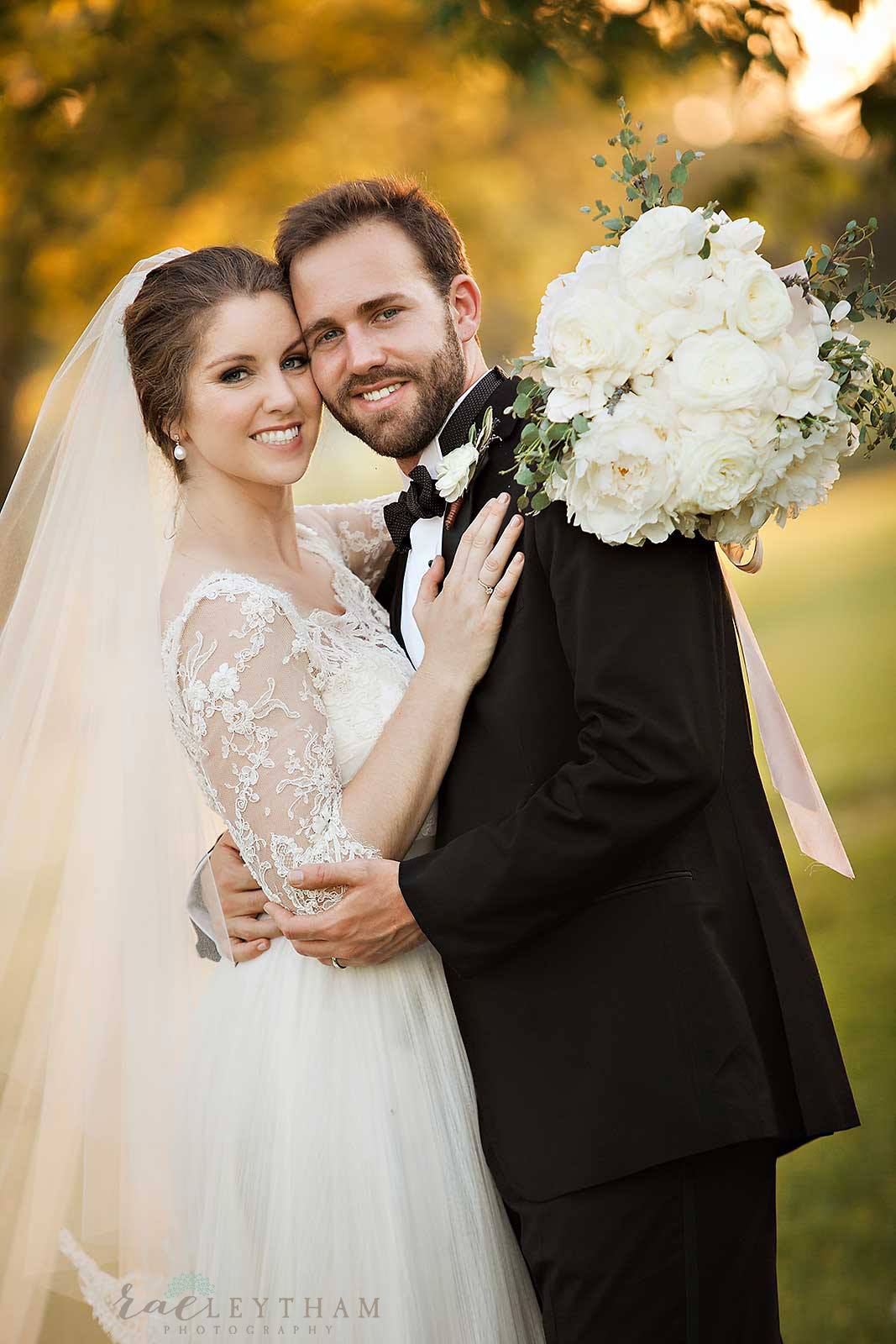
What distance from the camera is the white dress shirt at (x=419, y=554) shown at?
277 cm

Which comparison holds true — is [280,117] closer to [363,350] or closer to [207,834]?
[363,350]

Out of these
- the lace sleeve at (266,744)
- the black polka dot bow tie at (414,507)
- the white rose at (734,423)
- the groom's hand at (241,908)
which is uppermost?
the black polka dot bow tie at (414,507)

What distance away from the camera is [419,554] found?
2.85m

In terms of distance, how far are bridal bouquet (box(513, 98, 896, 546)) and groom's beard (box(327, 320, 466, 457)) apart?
0.70 m

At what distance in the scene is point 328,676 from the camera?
8.54 ft

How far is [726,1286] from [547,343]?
1718 mm

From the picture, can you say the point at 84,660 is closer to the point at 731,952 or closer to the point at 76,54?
the point at 731,952

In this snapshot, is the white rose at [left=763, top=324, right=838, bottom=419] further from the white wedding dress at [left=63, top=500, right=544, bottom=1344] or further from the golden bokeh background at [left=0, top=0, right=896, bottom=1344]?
the golden bokeh background at [left=0, top=0, right=896, bottom=1344]

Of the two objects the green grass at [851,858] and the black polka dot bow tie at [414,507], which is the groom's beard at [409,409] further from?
the green grass at [851,858]

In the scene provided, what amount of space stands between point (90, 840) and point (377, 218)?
153 centimetres

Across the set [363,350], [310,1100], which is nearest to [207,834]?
[310,1100]

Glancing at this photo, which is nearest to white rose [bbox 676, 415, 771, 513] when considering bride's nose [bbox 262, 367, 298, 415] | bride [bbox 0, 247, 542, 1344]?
bride [bbox 0, 247, 542, 1344]

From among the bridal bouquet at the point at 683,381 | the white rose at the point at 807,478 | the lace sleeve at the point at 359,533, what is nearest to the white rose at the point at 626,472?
the bridal bouquet at the point at 683,381

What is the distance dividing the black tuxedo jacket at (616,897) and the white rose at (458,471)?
0.60 ft
